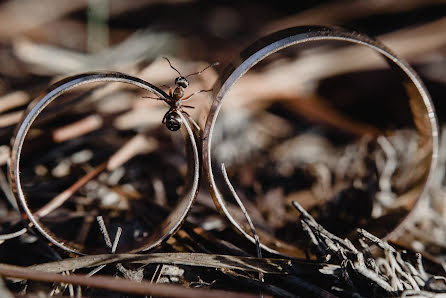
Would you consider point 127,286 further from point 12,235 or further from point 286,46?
point 286,46

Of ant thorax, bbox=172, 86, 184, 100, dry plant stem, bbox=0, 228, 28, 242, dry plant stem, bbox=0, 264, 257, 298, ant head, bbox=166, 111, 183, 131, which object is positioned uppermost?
ant thorax, bbox=172, 86, 184, 100

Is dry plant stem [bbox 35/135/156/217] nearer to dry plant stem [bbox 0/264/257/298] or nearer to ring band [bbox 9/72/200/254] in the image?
ring band [bbox 9/72/200/254]

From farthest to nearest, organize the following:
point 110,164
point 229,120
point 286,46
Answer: point 229,120
point 110,164
point 286,46

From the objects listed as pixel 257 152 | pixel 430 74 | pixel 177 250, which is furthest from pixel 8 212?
pixel 430 74

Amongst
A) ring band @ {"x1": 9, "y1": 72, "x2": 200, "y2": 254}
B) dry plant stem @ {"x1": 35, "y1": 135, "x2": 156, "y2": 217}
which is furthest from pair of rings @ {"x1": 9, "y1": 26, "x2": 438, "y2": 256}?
dry plant stem @ {"x1": 35, "y1": 135, "x2": 156, "y2": 217}

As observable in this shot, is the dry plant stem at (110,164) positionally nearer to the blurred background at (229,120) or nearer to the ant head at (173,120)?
the blurred background at (229,120)

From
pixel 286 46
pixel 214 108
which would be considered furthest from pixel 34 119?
pixel 286 46
